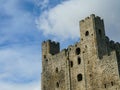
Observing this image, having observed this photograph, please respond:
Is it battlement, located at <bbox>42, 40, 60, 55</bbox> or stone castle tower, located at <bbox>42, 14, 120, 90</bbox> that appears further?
battlement, located at <bbox>42, 40, 60, 55</bbox>

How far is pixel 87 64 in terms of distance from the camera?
5647cm

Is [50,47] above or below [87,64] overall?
above

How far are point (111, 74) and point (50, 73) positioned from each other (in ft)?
45.6

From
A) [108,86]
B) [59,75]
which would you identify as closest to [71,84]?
[59,75]

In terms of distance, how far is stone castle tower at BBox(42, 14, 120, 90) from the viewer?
174 feet

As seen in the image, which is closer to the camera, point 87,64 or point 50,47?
point 87,64

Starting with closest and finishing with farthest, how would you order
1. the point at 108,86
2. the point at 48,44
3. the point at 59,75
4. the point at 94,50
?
the point at 108,86 < the point at 94,50 < the point at 59,75 < the point at 48,44

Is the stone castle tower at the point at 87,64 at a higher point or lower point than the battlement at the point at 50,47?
lower

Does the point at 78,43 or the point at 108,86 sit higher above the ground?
the point at 78,43

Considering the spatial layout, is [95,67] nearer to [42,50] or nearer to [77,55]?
[77,55]

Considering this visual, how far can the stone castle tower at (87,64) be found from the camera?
53094mm

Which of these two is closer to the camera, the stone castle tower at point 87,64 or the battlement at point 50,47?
the stone castle tower at point 87,64

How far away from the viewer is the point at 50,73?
206 ft

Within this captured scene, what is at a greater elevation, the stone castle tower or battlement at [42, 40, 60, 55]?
battlement at [42, 40, 60, 55]
